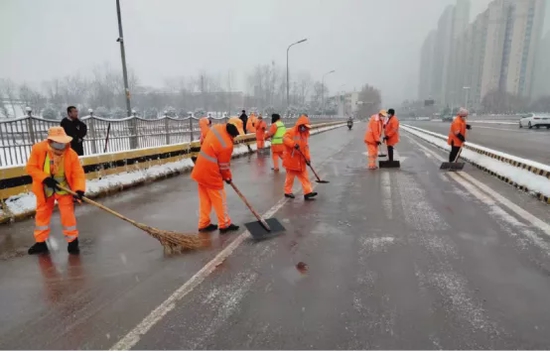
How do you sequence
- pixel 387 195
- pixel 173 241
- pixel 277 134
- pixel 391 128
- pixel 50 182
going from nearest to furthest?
pixel 50 182, pixel 173 241, pixel 387 195, pixel 277 134, pixel 391 128

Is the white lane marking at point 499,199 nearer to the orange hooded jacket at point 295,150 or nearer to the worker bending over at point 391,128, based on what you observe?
the worker bending over at point 391,128

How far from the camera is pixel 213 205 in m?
5.13

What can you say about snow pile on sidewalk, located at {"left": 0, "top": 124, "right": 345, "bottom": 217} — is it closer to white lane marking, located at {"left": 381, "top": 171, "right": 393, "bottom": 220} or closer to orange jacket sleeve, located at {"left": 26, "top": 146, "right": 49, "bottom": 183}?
orange jacket sleeve, located at {"left": 26, "top": 146, "right": 49, "bottom": 183}

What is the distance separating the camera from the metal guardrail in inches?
317

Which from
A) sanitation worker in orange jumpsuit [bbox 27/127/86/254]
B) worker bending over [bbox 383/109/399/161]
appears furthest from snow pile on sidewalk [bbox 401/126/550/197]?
sanitation worker in orange jumpsuit [bbox 27/127/86/254]

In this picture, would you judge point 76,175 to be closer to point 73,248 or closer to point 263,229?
point 73,248

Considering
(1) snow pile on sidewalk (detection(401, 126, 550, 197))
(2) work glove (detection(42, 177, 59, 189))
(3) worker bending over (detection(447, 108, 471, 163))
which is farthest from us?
(3) worker bending over (detection(447, 108, 471, 163))

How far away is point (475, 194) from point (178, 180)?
274 inches

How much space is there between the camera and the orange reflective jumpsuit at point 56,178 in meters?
4.29

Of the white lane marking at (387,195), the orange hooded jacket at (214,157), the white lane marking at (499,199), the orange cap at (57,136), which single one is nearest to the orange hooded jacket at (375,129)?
the white lane marking at (387,195)

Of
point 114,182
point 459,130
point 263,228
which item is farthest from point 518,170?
point 114,182

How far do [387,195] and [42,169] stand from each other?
584cm

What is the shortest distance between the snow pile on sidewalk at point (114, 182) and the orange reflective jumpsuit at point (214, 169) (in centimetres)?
318

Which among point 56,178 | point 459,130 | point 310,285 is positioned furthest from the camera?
point 459,130
